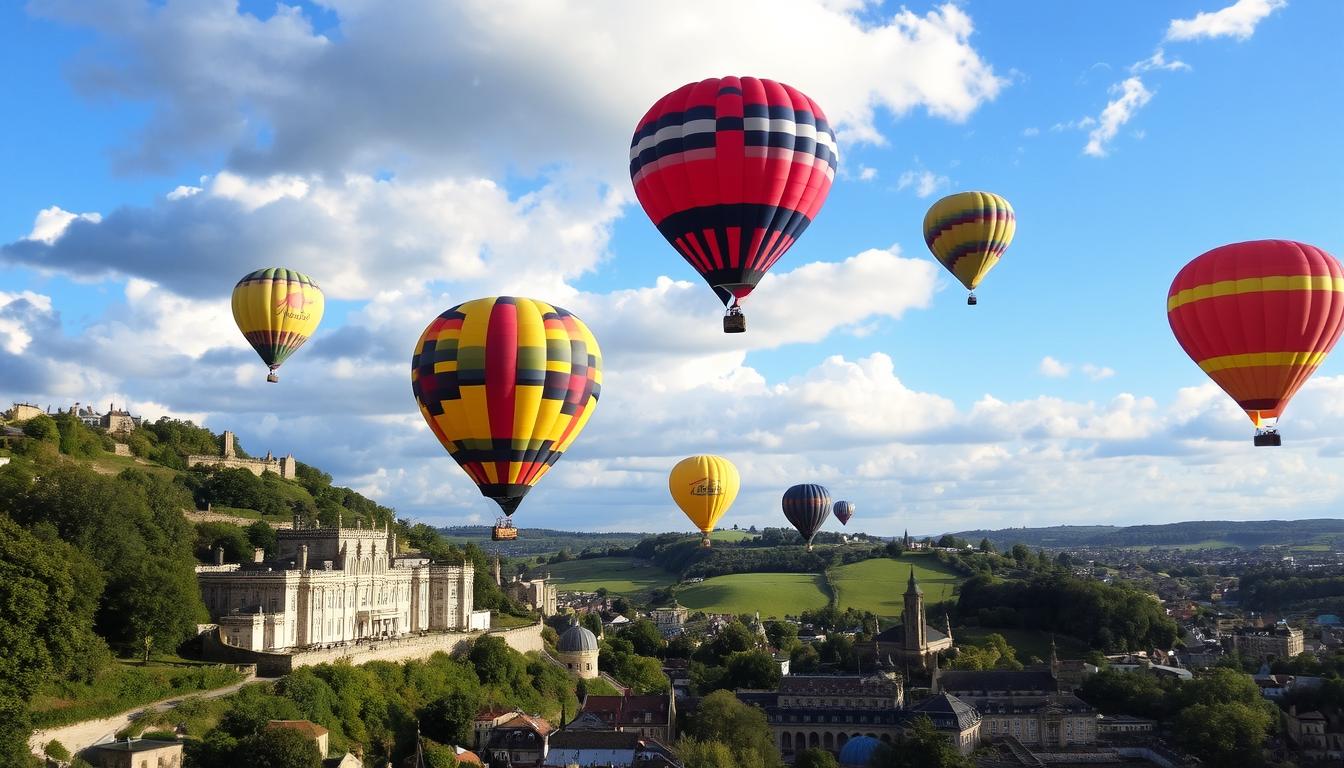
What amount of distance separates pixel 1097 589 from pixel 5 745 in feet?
409

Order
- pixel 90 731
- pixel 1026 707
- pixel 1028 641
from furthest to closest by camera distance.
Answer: pixel 1028 641 → pixel 1026 707 → pixel 90 731

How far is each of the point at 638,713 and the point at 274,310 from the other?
34.3m

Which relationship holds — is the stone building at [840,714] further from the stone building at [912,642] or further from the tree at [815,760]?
the stone building at [912,642]

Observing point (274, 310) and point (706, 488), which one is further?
point (706, 488)

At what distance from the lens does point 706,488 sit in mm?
71062

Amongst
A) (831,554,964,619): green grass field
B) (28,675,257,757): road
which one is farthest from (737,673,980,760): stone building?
(831,554,964,619): green grass field

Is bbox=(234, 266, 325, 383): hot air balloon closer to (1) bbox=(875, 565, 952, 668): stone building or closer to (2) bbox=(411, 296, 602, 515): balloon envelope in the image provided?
(2) bbox=(411, 296, 602, 515): balloon envelope

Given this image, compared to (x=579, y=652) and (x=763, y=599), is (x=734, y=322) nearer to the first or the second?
(x=579, y=652)

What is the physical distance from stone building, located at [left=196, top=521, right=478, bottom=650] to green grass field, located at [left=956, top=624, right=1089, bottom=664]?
7655 cm

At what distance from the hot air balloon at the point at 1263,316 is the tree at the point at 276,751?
36.8 metres

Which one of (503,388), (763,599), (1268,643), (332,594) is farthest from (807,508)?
(763,599)

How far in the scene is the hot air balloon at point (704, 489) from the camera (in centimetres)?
7112

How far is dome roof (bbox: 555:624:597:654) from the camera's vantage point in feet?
295

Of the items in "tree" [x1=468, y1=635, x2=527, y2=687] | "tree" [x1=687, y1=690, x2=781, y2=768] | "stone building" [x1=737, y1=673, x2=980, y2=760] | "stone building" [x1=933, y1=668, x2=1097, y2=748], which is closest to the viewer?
"tree" [x1=468, y1=635, x2=527, y2=687]
